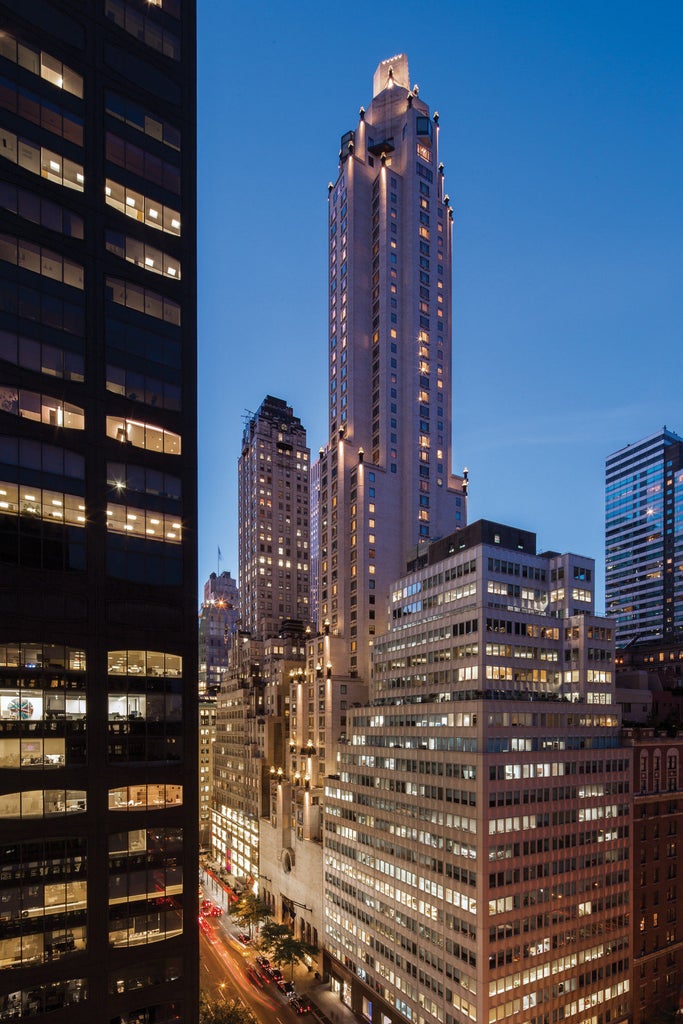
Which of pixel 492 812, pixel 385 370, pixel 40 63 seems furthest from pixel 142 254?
pixel 385 370

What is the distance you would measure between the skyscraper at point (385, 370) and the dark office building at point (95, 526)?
9221 cm

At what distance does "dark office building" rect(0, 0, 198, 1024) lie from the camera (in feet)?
131

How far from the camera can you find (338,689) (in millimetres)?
131750

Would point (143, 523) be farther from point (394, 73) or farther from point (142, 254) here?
point (394, 73)

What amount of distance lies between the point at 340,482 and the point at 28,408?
104m

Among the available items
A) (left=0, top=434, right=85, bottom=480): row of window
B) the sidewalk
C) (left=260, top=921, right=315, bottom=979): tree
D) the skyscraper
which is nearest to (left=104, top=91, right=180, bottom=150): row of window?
(left=0, top=434, right=85, bottom=480): row of window

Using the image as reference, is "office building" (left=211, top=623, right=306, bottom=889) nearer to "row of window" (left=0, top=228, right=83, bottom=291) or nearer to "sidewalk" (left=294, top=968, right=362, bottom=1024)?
"sidewalk" (left=294, top=968, right=362, bottom=1024)

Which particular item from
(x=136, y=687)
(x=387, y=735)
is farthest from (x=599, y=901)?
(x=136, y=687)

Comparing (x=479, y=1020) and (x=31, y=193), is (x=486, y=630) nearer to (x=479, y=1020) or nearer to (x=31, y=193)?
(x=479, y=1020)

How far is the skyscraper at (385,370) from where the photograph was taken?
14075 cm

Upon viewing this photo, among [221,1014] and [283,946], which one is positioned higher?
[221,1014]

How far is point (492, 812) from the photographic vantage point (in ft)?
258

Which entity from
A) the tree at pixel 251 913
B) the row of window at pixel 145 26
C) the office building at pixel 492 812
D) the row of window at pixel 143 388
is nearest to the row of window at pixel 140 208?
the row of window at pixel 143 388

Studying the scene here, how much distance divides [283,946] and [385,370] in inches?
4471
